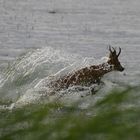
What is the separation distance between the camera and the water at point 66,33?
10.9 m

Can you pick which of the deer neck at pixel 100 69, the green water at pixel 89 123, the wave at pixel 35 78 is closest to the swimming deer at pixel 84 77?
the deer neck at pixel 100 69

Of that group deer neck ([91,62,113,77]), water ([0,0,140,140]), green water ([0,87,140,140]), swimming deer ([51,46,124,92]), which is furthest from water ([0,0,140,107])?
green water ([0,87,140,140])

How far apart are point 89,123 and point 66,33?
18907 millimetres

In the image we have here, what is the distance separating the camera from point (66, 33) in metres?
22.0

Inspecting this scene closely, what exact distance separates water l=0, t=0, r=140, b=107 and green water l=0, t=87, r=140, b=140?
380 centimetres

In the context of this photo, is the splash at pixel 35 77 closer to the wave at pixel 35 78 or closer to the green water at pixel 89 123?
the wave at pixel 35 78

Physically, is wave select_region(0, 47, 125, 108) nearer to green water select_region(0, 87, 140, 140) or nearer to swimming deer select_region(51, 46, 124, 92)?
swimming deer select_region(51, 46, 124, 92)

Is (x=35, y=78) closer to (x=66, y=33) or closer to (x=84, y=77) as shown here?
(x=84, y=77)

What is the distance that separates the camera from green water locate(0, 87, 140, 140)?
303 centimetres

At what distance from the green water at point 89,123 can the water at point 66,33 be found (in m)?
3.80

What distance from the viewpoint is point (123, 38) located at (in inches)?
806

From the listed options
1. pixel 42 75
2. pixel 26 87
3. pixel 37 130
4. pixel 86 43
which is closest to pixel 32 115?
pixel 37 130

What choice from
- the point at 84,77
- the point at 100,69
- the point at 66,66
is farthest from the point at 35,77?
the point at 66,66

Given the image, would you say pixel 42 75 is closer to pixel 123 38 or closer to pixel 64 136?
pixel 64 136
